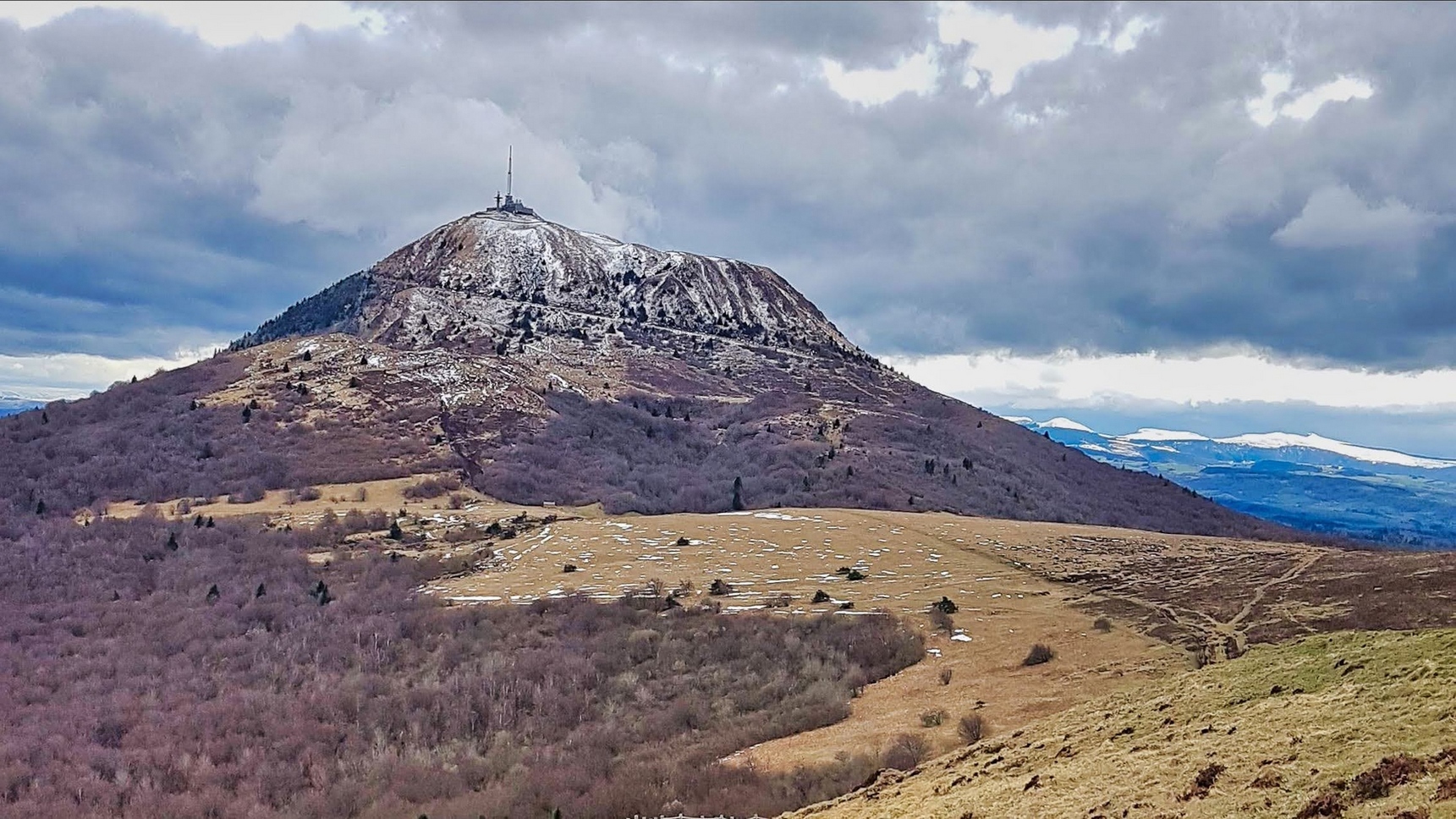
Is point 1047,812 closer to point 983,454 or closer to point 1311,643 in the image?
point 1311,643

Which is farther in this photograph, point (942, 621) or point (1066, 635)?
point (942, 621)

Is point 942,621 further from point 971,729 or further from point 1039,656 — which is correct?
point 971,729

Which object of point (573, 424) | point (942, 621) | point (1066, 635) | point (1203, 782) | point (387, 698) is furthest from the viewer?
point (573, 424)

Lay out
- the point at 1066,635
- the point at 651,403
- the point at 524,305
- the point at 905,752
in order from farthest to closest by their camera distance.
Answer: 1. the point at 524,305
2. the point at 651,403
3. the point at 1066,635
4. the point at 905,752

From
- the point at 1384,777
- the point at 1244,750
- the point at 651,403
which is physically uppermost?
the point at 651,403

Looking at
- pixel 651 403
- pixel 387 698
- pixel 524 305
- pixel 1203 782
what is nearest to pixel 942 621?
pixel 387 698

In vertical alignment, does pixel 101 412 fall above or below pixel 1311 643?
above

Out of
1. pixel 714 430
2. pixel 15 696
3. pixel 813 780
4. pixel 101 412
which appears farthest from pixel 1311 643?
pixel 101 412
